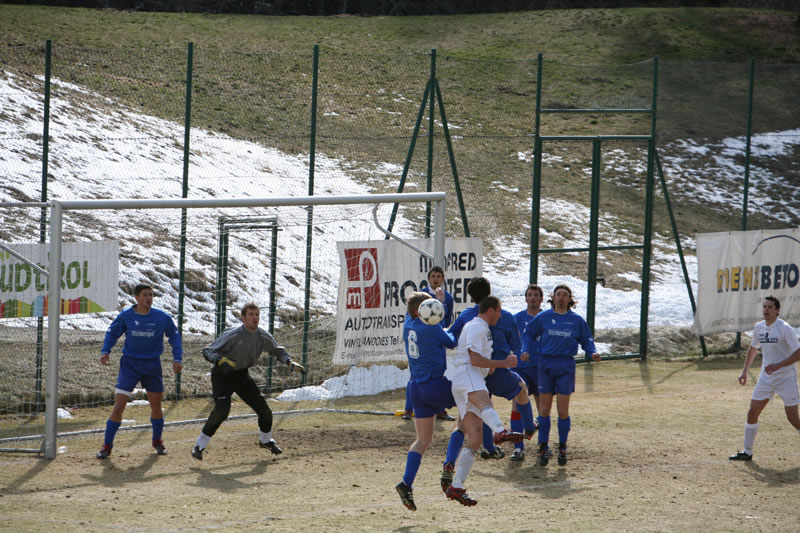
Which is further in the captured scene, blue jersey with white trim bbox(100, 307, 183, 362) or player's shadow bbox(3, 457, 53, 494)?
blue jersey with white trim bbox(100, 307, 183, 362)

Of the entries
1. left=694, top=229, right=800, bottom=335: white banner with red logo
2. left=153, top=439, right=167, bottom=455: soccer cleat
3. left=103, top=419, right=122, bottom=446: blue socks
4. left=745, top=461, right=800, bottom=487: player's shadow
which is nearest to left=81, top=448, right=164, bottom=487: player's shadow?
left=103, top=419, right=122, bottom=446: blue socks

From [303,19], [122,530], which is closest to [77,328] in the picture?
[122,530]

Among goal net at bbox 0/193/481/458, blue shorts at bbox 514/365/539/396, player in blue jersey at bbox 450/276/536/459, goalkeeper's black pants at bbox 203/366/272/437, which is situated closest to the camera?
player in blue jersey at bbox 450/276/536/459

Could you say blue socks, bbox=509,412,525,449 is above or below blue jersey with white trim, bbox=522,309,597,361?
below

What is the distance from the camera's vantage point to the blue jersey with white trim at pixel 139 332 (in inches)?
400

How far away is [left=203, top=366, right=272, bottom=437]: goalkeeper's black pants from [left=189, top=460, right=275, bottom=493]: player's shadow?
46 cm

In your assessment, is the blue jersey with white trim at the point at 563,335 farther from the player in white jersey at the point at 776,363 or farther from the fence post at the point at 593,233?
the fence post at the point at 593,233

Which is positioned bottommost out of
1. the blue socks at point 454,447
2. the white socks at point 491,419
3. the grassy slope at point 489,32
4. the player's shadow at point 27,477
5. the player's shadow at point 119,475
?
the player's shadow at point 27,477

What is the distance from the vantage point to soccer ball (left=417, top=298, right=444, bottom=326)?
7.96 m

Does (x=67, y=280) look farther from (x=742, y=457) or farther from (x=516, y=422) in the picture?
(x=742, y=457)

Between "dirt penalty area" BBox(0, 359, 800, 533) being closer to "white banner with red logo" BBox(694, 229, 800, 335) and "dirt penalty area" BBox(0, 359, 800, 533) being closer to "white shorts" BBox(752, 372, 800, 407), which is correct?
"white shorts" BBox(752, 372, 800, 407)

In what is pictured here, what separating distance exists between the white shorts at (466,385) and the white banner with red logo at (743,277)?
9.73 m

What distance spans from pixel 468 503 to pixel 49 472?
14.2ft

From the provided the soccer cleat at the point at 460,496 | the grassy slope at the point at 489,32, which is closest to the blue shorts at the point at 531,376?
the soccer cleat at the point at 460,496
